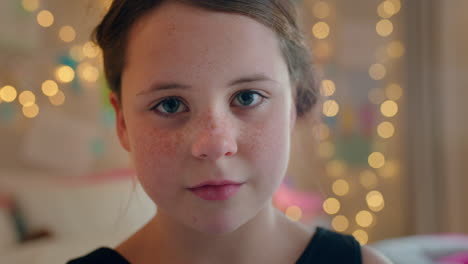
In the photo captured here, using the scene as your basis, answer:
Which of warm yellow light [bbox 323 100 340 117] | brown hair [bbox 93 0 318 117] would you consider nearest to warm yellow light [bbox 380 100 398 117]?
warm yellow light [bbox 323 100 340 117]

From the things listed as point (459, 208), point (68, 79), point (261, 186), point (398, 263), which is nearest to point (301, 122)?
point (261, 186)

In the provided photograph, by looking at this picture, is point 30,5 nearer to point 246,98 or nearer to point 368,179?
point 246,98

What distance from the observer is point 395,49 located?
9.21 ft

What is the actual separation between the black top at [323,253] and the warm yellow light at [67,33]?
4.65ft

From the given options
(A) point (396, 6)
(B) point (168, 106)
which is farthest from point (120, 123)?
(A) point (396, 6)

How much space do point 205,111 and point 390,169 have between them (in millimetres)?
2377

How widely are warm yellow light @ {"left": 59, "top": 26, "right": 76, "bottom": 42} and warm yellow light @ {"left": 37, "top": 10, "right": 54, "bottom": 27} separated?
0.18ft

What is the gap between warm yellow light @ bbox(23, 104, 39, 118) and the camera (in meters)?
2.00

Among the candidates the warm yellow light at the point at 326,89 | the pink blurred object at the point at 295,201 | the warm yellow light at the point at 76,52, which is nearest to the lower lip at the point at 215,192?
the warm yellow light at the point at 326,89

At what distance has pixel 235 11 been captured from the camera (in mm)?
701

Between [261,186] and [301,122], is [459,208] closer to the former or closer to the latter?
[301,122]

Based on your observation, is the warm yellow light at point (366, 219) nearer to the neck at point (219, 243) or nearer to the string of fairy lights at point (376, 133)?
the string of fairy lights at point (376, 133)

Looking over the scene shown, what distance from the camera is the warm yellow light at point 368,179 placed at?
112 inches

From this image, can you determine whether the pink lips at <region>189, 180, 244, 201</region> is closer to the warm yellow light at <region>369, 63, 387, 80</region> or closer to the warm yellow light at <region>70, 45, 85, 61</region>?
the warm yellow light at <region>70, 45, 85, 61</region>
